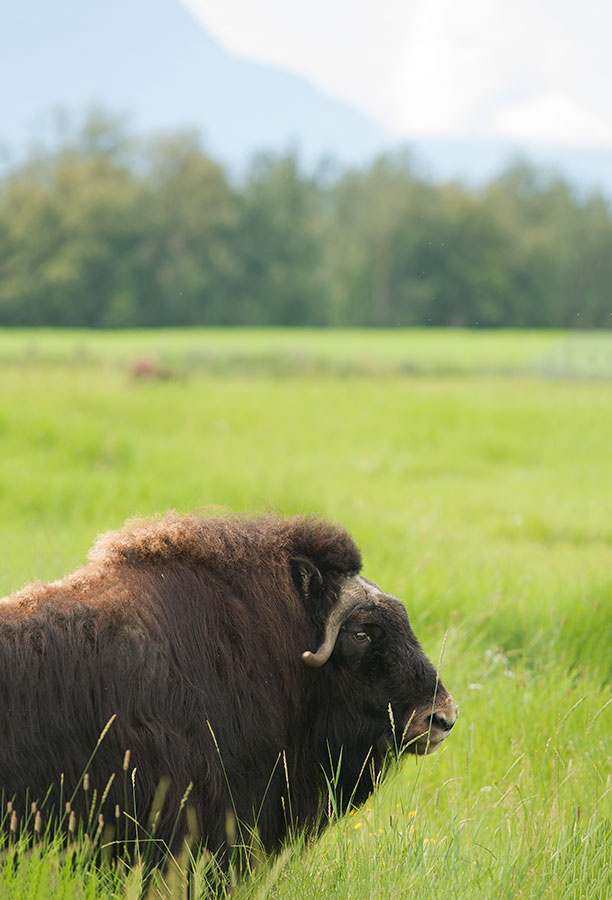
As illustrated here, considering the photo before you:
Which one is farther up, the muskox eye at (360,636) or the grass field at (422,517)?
the muskox eye at (360,636)

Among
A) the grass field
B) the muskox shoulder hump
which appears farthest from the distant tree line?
the muskox shoulder hump

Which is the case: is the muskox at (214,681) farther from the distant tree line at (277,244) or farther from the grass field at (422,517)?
the distant tree line at (277,244)

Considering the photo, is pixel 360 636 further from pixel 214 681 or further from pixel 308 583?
pixel 214 681

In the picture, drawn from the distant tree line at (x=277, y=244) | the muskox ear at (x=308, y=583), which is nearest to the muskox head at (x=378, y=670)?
the muskox ear at (x=308, y=583)

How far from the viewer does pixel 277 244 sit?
3497cm

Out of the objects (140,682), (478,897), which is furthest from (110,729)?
(478,897)

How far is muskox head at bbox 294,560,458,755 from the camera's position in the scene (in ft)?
9.44

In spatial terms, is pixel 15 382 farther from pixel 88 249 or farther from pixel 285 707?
pixel 285 707

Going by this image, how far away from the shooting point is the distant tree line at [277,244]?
895 inches

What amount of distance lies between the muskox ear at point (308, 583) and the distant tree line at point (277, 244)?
17.7 m

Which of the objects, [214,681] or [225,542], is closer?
[214,681]

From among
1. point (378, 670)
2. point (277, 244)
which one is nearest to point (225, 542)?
point (378, 670)

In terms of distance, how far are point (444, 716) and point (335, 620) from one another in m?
0.46

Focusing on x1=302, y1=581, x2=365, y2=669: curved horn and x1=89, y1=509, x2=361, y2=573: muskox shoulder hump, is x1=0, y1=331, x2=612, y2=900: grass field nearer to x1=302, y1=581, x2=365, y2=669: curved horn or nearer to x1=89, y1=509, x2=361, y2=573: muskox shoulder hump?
x1=89, y1=509, x2=361, y2=573: muskox shoulder hump
